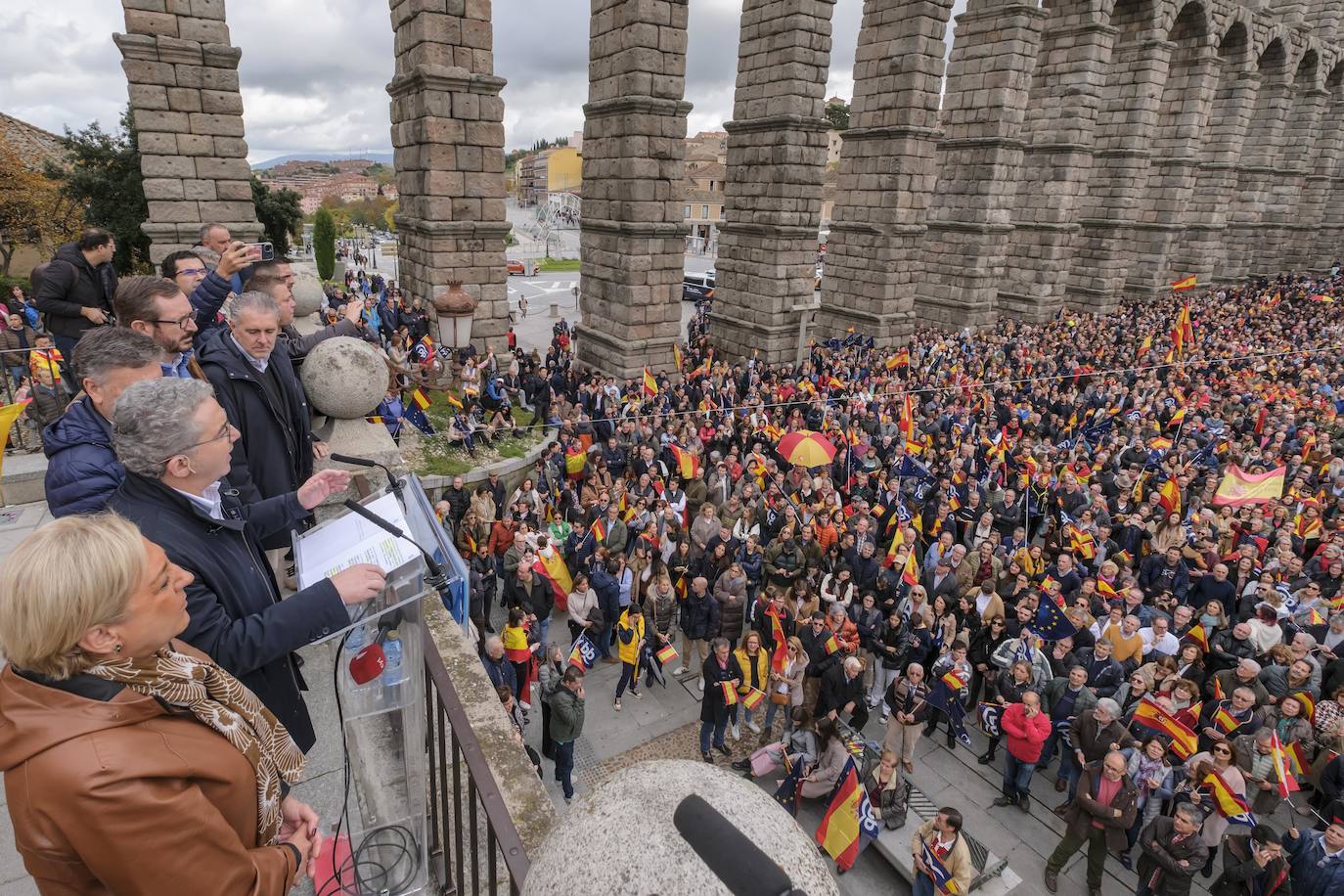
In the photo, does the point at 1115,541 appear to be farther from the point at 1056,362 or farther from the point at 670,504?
the point at 1056,362

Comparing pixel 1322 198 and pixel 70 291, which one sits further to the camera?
pixel 1322 198

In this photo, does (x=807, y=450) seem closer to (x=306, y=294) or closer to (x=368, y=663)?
(x=306, y=294)

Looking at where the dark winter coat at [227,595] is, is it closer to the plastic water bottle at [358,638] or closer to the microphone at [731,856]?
the plastic water bottle at [358,638]

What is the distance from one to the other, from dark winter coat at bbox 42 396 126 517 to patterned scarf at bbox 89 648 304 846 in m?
1.11

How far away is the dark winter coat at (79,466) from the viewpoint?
2.40 metres

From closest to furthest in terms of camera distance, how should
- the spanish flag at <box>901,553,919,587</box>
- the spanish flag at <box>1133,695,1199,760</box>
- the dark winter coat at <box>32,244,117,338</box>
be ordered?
the dark winter coat at <box>32,244,117,338</box>, the spanish flag at <box>1133,695,1199,760</box>, the spanish flag at <box>901,553,919,587</box>

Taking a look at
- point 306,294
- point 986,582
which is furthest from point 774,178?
point 986,582

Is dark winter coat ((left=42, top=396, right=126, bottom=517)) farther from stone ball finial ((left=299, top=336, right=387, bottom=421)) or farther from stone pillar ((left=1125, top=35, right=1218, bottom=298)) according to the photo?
stone pillar ((left=1125, top=35, right=1218, bottom=298))

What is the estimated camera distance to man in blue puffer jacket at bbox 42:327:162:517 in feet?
7.91

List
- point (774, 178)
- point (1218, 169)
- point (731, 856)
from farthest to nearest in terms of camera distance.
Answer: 1. point (1218, 169)
2. point (774, 178)
3. point (731, 856)

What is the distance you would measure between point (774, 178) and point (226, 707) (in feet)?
63.0

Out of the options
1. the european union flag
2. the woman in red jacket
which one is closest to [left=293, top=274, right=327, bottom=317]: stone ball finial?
the woman in red jacket

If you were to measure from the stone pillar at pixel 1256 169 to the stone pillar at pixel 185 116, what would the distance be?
46732mm

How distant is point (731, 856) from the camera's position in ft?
3.93
